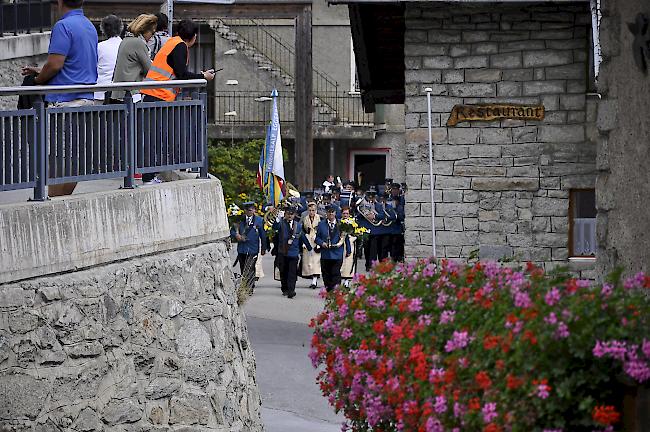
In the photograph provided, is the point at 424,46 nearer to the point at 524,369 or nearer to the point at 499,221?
the point at 499,221

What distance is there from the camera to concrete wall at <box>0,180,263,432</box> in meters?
7.87

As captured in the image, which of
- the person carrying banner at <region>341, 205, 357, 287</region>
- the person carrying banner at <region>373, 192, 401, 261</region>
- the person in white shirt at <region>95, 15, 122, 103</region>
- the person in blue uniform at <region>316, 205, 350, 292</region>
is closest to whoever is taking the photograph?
the person in white shirt at <region>95, 15, 122, 103</region>

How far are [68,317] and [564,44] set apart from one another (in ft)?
27.8

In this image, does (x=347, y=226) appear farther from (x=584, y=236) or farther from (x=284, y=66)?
(x=284, y=66)

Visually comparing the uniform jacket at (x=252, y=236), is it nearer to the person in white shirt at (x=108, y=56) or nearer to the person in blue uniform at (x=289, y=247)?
the person in blue uniform at (x=289, y=247)

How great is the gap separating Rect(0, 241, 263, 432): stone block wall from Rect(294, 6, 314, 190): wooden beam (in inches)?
741

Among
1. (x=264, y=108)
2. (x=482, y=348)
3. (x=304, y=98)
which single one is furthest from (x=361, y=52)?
(x=264, y=108)

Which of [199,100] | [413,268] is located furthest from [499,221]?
[413,268]

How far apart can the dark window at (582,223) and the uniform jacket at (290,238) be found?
7982 millimetres

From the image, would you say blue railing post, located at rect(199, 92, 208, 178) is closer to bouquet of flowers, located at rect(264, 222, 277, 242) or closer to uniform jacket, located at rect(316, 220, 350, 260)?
uniform jacket, located at rect(316, 220, 350, 260)

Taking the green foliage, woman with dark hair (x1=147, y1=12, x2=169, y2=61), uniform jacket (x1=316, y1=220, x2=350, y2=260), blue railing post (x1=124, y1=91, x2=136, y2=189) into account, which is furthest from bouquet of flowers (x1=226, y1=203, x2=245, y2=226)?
blue railing post (x1=124, y1=91, x2=136, y2=189)

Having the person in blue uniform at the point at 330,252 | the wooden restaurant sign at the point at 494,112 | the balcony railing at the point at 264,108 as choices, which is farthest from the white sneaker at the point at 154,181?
the balcony railing at the point at 264,108

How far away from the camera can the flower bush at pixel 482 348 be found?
14.6 ft

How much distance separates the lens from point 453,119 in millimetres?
15359
